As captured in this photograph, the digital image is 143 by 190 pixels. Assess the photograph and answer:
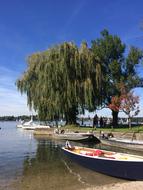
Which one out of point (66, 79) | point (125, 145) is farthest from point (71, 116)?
point (125, 145)

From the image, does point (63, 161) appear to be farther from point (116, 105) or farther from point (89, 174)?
point (116, 105)

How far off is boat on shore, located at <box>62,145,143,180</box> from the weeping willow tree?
852 inches

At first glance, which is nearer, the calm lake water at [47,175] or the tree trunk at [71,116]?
the calm lake water at [47,175]

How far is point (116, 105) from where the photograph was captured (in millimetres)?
41688

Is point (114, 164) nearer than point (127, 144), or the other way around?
point (114, 164)

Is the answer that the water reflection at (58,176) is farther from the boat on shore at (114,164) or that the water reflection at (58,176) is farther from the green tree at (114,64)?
the green tree at (114,64)

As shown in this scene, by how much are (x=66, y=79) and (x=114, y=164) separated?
2611cm

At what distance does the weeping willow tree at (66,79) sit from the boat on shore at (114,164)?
2165 centimetres

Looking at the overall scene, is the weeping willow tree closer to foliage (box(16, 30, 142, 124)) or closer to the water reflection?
foliage (box(16, 30, 142, 124))

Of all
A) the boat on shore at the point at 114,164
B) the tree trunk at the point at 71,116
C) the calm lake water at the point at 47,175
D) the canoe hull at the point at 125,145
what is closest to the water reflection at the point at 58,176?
the calm lake water at the point at 47,175

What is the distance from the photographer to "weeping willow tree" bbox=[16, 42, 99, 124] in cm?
4097

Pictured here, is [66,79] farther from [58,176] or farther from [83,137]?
[58,176]

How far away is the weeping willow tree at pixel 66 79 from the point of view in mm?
40969

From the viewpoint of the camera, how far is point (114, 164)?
15703 millimetres
